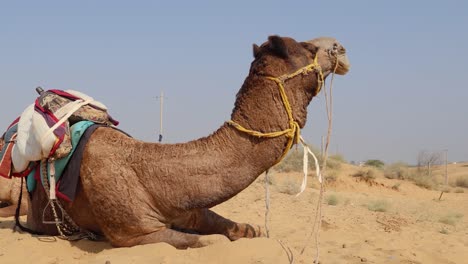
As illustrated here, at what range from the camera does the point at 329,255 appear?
5180mm

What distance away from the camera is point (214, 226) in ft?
16.2

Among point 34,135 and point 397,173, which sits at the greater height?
point 34,135

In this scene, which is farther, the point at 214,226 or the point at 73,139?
the point at 214,226

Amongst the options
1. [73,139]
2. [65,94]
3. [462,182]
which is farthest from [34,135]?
[462,182]

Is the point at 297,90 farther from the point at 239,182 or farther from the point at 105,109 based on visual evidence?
the point at 105,109

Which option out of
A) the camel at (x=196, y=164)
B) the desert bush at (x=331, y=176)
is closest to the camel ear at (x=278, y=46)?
the camel at (x=196, y=164)

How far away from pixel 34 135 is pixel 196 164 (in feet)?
4.99

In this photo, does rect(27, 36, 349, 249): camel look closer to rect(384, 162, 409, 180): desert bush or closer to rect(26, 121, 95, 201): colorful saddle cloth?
rect(26, 121, 95, 201): colorful saddle cloth

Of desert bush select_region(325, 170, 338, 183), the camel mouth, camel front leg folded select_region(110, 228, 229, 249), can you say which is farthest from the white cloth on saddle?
desert bush select_region(325, 170, 338, 183)

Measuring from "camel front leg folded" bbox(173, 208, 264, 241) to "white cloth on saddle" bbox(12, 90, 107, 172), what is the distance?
4.48 ft

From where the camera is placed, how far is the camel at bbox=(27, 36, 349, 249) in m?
4.34

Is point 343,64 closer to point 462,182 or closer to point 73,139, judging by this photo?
point 73,139

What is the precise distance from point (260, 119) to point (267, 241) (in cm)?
100

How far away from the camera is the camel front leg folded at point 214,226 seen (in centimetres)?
489
